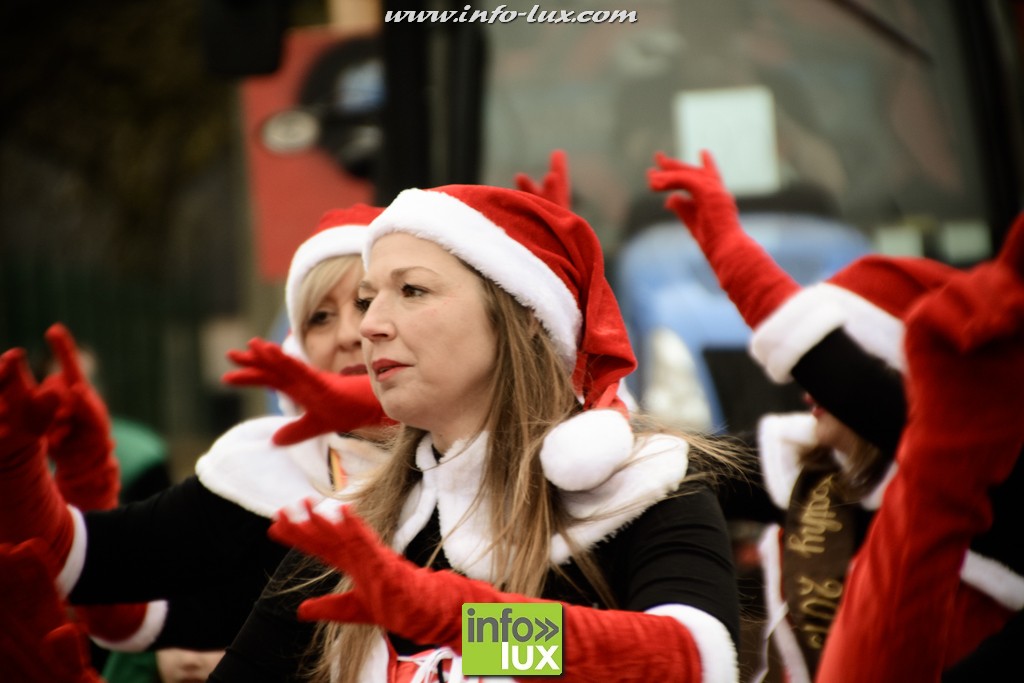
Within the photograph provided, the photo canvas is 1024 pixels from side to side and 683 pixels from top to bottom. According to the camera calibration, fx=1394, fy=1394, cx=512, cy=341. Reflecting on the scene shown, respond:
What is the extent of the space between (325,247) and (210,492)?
60 cm

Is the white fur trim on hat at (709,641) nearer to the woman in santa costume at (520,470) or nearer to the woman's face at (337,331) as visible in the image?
the woman in santa costume at (520,470)

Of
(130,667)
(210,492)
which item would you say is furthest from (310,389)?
(130,667)

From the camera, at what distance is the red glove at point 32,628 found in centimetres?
229

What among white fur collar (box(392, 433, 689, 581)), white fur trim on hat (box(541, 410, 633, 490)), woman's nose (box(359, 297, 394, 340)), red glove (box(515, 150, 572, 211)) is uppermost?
red glove (box(515, 150, 572, 211))

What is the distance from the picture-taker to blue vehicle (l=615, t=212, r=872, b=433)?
3.76 metres

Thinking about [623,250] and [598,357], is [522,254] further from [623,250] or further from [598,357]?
[623,250]

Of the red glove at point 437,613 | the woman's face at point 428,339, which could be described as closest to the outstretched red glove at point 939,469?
the red glove at point 437,613

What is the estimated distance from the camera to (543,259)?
2277 millimetres

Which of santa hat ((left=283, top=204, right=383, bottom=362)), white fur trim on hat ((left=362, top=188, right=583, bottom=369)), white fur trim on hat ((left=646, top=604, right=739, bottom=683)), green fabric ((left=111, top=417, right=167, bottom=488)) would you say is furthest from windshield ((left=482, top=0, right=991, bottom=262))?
white fur trim on hat ((left=646, top=604, right=739, bottom=683))

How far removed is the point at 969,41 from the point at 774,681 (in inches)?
98.0

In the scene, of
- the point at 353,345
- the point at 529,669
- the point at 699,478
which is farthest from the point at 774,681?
the point at 353,345

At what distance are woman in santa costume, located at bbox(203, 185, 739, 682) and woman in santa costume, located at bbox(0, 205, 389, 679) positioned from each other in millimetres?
266

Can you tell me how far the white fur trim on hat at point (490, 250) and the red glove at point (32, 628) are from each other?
0.75 m

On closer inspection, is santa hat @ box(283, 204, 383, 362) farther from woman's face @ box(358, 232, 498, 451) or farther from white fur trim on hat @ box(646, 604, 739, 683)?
white fur trim on hat @ box(646, 604, 739, 683)
